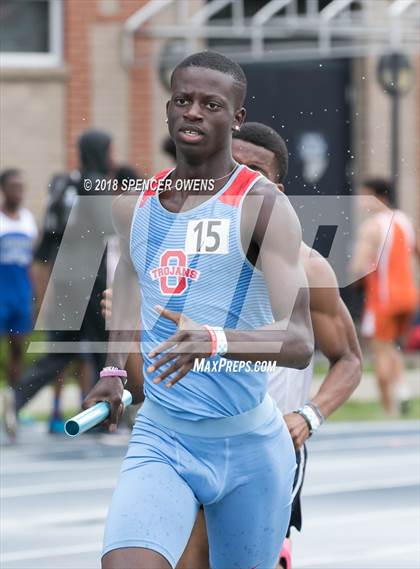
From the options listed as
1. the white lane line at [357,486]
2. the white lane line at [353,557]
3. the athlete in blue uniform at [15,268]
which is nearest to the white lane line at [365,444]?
Answer: the white lane line at [357,486]

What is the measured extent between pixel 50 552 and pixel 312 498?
7.93 feet

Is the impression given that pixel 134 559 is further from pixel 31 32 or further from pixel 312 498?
pixel 31 32

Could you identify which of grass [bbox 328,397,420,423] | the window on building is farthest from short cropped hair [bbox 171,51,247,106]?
the window on building

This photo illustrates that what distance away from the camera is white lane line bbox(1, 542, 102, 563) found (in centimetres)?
821

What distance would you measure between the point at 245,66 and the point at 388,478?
33.2ft

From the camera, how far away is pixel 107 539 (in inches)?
181

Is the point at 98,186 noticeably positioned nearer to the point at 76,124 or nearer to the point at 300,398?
the point at 300,398

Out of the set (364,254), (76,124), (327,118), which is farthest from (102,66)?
(364,254)

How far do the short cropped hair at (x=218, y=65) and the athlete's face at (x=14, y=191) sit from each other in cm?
959

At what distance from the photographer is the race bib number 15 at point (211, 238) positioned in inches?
184

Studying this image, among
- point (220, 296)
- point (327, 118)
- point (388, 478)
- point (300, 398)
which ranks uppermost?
A: point (220, 296)

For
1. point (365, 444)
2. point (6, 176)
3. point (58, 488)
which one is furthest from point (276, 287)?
point (6, 176)

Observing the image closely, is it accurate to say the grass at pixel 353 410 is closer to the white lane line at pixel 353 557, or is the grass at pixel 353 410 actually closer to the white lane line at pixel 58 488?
the white lane line at pixel 58 488

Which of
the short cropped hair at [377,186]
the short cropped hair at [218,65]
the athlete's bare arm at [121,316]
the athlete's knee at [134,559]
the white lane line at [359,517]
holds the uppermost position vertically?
the short cropped hair at [218,65]
